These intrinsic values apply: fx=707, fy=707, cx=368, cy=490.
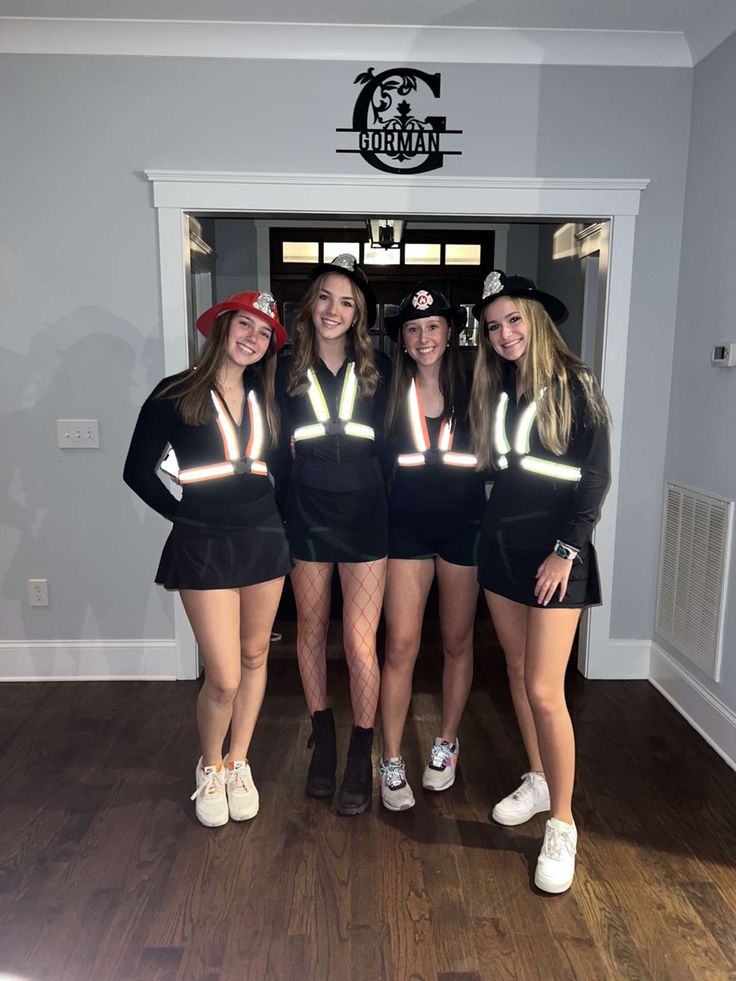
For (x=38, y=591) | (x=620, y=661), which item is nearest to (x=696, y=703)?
(x=620, y=661)

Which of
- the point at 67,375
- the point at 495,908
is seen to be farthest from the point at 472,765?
the point at 67,375

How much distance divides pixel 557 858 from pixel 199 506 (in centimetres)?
139

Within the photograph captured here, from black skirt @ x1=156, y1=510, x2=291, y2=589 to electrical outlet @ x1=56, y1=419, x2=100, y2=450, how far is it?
1.35 meters

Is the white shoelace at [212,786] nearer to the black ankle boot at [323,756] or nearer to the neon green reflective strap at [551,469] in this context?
the black ankle boot at [323,756]

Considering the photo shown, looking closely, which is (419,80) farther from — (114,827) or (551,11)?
(114,827)

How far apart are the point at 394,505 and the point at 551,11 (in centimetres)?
209

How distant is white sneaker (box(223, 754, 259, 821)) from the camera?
2.24m

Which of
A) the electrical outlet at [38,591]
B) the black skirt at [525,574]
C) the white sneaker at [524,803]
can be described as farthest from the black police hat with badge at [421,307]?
the electrical outlet at [38,591]

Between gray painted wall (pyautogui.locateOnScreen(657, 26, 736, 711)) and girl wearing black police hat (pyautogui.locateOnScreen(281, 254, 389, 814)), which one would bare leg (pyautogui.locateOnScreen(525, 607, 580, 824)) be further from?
gray painted wall (pyautogui.locateOnScreen(657, 26, 736, 711))

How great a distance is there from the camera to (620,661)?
3395mm

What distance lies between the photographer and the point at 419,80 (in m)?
3.00

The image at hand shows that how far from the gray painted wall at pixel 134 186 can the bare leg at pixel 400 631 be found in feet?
4.78

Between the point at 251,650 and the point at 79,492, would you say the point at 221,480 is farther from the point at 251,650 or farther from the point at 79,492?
the point at 79,492

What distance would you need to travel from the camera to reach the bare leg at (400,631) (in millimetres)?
2225
